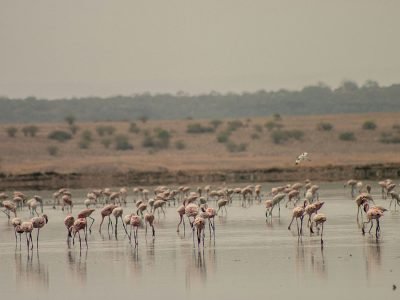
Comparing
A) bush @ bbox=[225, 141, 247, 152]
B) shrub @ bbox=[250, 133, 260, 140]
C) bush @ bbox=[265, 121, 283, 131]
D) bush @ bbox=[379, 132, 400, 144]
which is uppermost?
bush @ bbox=[265, 121, 283, 131]

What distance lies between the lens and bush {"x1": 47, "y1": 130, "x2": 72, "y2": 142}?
82.8 m

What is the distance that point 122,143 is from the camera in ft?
267

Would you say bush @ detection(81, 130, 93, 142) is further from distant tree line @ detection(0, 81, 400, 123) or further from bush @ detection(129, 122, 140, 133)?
distant tree line @ detection(0, 81, 400, 123)

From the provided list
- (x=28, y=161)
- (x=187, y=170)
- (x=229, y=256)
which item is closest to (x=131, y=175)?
(x=187, y=170)

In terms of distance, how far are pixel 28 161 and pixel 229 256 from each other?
50.1 m

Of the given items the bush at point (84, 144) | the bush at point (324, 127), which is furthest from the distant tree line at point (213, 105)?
the bush at point (84, 144)

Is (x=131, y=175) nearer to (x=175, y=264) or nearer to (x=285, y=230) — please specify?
(x=285, y=230)

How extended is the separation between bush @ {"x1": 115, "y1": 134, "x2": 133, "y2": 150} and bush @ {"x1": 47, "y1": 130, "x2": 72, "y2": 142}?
3653 millimetres

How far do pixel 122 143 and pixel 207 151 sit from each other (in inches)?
310

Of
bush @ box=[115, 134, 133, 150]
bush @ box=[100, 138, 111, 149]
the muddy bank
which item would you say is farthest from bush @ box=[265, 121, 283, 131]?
the muddy bank

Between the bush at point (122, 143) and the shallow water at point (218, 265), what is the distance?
52.5 metres

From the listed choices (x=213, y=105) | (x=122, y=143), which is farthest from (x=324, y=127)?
(x=213, y=105)

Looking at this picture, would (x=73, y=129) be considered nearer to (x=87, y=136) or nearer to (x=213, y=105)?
(x=87, y=136)

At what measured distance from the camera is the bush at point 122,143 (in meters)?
80.5
